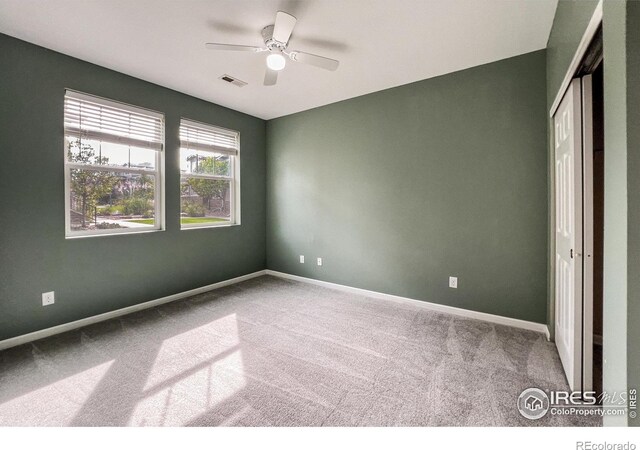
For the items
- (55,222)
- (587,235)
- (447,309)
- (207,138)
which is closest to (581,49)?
(587,235)

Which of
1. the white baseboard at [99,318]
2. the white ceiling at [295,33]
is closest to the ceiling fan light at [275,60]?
the white ceiling at [295,33]

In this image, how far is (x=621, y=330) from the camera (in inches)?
37.1

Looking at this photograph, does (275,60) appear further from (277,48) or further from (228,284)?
(228,284)

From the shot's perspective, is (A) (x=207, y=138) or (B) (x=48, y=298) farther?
(A) (x=207, y=138)

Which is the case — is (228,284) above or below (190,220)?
below

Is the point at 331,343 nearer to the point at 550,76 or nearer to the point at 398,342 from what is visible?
the point at 398,342

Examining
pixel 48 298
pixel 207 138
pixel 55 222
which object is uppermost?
pixel 207 138

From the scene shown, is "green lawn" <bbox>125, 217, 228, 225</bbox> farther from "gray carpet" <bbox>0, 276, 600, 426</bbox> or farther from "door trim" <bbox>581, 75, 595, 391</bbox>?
"door trim" <bbox>581, 75, 595, 391</bbox>

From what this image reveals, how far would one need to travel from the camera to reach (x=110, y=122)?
305 cm

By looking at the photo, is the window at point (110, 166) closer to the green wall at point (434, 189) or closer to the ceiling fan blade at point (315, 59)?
the green wall at point (434, 189)

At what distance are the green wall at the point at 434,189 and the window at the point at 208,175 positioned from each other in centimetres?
89

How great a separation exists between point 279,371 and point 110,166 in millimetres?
2836

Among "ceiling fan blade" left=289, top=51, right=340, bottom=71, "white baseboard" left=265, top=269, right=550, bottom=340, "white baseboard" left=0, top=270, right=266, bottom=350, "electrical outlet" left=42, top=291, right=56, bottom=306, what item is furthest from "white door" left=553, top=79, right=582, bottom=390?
"electrical outlet" left=42, top=291, right=56, bottom=306

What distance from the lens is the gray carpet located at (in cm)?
164
